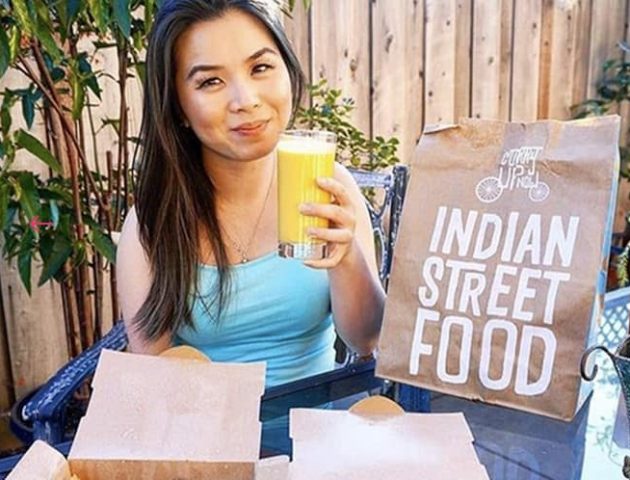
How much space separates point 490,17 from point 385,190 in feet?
5.46

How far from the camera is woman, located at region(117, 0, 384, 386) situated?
1.15 meters

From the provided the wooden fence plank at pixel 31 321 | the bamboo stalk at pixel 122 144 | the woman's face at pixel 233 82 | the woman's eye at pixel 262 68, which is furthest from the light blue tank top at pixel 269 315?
the wooden fence plank at pixel 31 321

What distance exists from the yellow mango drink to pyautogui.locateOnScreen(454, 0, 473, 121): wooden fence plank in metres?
2.13

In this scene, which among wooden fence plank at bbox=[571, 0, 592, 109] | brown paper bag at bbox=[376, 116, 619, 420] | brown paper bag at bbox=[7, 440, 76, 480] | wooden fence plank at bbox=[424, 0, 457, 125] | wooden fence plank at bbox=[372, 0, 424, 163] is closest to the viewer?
brown paper bag at bbox=[7, 440, 76, 480]

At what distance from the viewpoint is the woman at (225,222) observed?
1.15 m

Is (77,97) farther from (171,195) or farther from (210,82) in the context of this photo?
(210,82)

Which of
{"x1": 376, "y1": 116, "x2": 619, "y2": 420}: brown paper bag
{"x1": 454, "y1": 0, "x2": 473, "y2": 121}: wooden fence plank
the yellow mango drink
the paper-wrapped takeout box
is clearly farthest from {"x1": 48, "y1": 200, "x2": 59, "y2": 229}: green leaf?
{"x1": 454, "y1": 0, "x2": 473, "y2": 121}: wooden fence plank

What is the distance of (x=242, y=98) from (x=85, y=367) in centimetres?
59

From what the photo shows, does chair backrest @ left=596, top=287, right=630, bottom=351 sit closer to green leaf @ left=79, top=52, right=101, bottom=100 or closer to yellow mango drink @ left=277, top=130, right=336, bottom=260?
yellow mango drink @ left=277, top=130, right=336, bottom=260

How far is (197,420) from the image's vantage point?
71 cm

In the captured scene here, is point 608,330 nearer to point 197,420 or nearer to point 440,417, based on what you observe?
point 440,417

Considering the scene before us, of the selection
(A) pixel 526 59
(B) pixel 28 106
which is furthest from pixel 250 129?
(A) pixel 526 59

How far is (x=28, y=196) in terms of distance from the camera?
1492mm

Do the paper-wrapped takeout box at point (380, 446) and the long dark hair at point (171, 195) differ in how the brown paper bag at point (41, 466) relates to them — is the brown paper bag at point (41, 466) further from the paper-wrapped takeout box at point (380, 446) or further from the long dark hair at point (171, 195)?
the long dark hair at point (171, 195)
